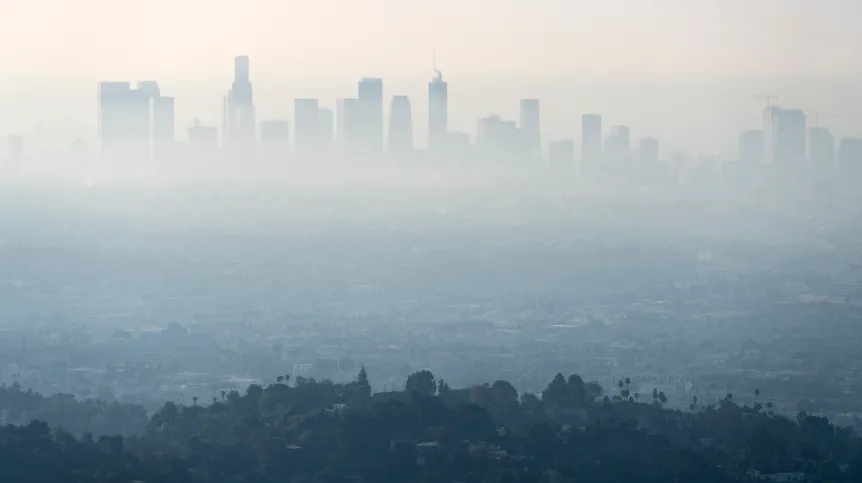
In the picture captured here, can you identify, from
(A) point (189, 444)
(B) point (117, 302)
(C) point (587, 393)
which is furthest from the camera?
(B) point (117, 302)

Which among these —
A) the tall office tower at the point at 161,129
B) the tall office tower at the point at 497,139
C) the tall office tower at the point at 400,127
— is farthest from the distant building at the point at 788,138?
the tall office tower at the point at 161,129

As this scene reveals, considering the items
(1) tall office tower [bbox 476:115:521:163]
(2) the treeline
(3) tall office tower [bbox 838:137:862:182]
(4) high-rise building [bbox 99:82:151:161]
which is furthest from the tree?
(4) high-rise building [bbox 99:82:151:161]

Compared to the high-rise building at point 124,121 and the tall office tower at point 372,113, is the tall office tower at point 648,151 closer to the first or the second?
the tall office tower at point 372,113

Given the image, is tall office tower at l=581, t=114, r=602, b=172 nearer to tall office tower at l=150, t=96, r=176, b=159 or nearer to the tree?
tall office tower at l=150, t=96, r=176, b=159

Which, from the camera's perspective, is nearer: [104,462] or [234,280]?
[104,462]

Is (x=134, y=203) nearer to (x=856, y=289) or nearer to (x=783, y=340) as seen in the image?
(x=856, y=289)

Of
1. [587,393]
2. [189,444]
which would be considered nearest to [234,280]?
[587,393]

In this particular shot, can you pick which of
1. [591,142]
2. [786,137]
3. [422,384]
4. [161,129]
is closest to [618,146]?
[591,142]
